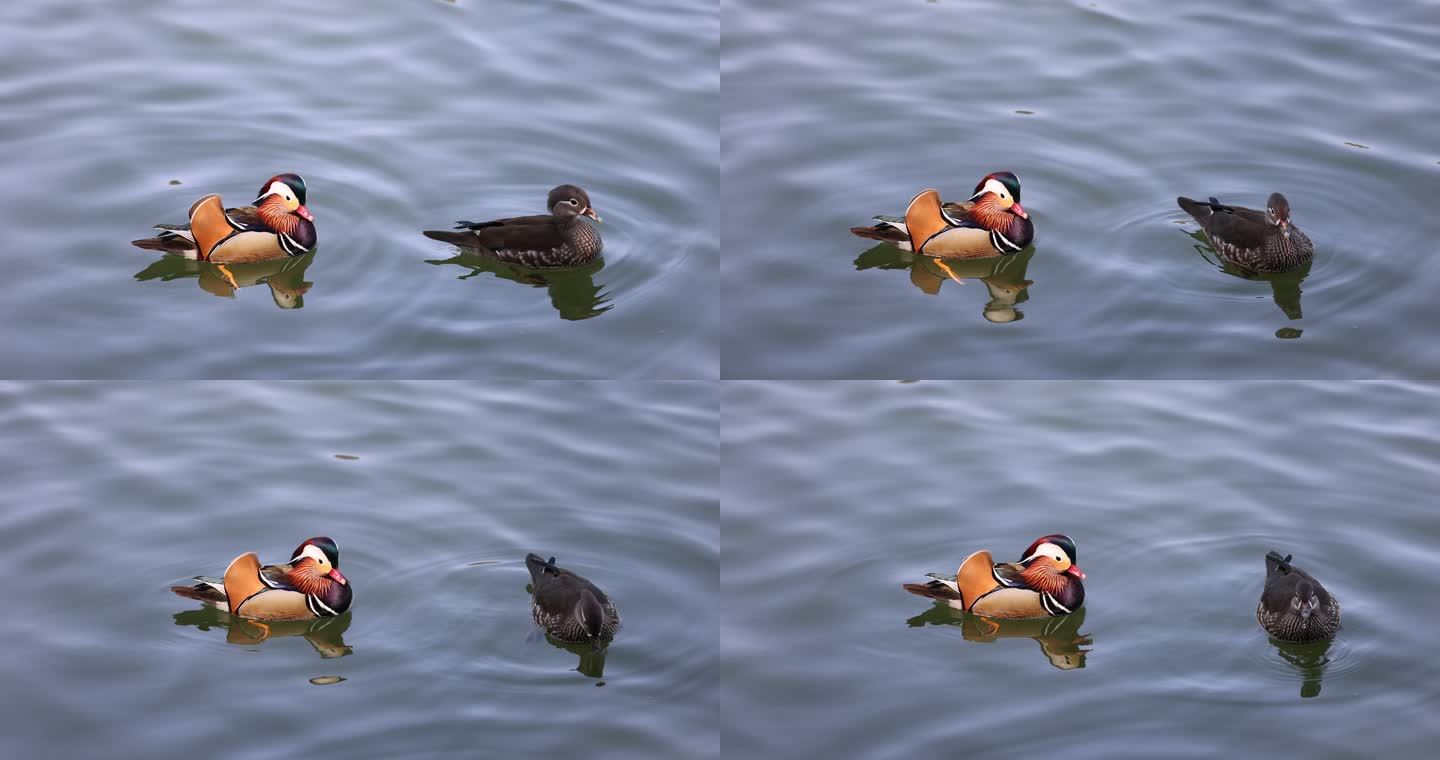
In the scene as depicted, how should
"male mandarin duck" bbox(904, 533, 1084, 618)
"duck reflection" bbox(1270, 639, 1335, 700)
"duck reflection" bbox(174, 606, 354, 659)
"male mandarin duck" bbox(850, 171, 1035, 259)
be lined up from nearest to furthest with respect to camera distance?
"duck reflection" bbox(1270, 639, 1335, 700) < "duck reflection" bbox(174, 606, 354, 659) < "male mandarin duck" bbox(904, 533, 1084, 618) < "male mandarin duck" bbox(850, 171, 1035, 259)

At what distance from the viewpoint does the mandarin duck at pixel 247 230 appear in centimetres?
1124

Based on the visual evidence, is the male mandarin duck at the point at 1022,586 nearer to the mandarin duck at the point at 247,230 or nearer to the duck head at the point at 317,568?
the duck head at the point at 317,568

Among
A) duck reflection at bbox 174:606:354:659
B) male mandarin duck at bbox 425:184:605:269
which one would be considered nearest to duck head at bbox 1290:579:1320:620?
male mandarin duck at bbox 425:184:605:269

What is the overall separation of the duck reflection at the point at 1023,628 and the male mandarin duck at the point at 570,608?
1863mm

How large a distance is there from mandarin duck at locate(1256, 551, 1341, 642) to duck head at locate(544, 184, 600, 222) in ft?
16.6

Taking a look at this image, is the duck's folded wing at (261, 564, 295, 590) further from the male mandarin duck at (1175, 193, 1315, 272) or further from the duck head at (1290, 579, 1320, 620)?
the male mandarin duck at (1175, 193, 1315, 272)

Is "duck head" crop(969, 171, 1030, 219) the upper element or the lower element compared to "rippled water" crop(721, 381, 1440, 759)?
upper

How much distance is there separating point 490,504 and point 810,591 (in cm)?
226

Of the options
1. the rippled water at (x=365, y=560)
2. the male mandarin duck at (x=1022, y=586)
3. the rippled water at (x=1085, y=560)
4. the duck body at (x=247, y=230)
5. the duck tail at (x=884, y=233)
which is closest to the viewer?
the rippled water at (x=365, y=560)

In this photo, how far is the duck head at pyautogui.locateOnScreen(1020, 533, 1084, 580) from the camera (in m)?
10.4

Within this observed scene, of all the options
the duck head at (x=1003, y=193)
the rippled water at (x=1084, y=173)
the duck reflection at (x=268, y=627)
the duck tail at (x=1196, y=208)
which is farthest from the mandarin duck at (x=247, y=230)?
the duck tail at (x=1196, y=208)

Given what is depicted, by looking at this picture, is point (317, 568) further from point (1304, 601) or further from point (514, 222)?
point (1304, 601)

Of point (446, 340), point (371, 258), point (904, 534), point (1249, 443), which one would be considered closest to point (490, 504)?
point (446, 340)

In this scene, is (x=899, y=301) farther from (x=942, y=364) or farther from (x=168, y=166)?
(x=168, y=166)
